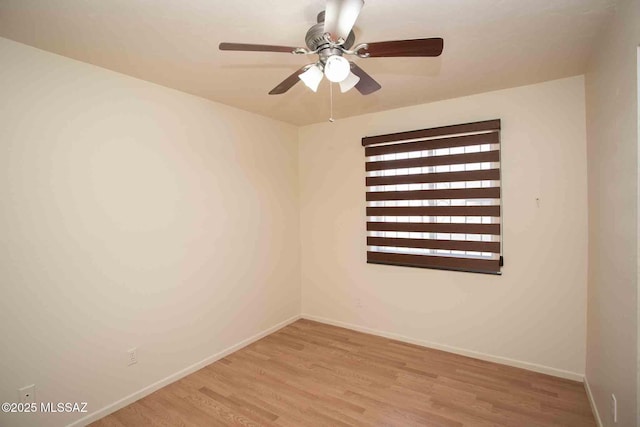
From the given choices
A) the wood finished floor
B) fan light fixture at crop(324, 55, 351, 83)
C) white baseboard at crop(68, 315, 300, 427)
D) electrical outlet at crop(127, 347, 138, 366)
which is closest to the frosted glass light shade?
fan light fixture at crop(324, 55, 351, 83)

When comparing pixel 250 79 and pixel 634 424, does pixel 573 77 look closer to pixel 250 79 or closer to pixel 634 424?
pixel 634 424

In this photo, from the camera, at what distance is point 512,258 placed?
116 inches

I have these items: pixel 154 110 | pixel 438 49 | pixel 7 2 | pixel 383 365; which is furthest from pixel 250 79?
pixel 383 365

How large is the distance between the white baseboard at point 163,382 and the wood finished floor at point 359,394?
47 mm

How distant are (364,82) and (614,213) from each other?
1637 millimetres

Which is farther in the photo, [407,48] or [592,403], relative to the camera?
[592,403]

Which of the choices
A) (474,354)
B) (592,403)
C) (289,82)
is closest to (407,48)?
(289,82)

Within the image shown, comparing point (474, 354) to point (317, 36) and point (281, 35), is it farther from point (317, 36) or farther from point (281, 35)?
point (281, 35)

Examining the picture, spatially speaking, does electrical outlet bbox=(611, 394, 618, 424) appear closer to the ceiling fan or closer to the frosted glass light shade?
the ceiling fan

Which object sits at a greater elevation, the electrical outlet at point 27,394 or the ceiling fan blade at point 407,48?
the ceiling fan blade at point 407,48

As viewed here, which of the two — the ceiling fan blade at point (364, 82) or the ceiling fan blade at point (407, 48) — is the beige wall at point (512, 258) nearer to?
the ceiling fan blade at point (364, 82)

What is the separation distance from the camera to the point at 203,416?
7.61 feet

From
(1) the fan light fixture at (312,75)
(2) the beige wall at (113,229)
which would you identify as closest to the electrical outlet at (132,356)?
(2) the beige wall at (113,229)

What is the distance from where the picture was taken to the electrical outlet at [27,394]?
1.98 m
